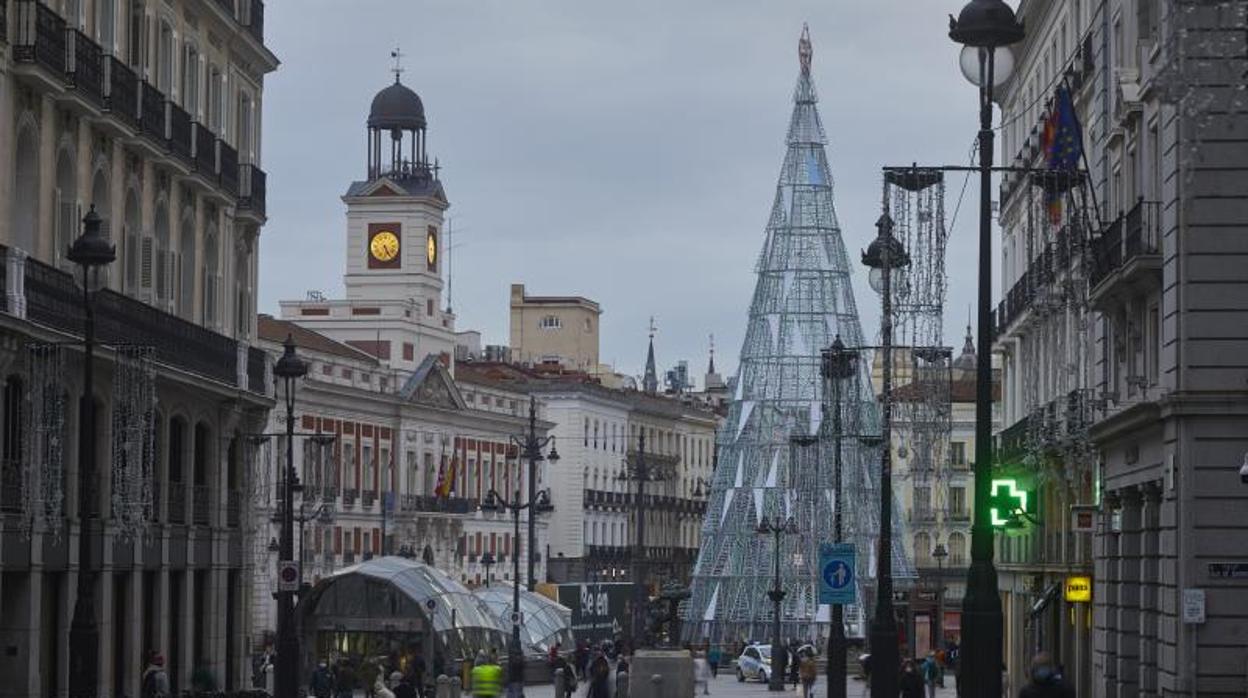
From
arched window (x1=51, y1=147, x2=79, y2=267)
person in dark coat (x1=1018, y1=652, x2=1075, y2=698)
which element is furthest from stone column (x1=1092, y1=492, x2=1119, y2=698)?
person in dark coat (x1=1018, y1=652, x2=1075, y2=698)

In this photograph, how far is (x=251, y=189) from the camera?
5888 cm

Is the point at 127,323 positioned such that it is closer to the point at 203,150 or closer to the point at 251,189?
the point at 203,150

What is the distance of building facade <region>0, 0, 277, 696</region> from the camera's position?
41531 millimetres

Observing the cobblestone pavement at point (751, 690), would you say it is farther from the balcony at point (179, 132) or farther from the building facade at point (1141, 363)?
the balcony at point (179, 132)

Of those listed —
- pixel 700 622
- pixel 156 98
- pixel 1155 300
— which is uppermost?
pixel 156 98

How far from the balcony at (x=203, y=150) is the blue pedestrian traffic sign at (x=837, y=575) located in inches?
566

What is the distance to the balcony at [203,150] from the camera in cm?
5338

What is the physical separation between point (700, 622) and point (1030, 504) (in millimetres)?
62940

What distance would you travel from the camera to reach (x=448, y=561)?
13262 centimetres

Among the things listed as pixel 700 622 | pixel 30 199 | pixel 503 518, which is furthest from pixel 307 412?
pixel 30 199

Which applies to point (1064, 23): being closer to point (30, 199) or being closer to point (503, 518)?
point (30, 199)

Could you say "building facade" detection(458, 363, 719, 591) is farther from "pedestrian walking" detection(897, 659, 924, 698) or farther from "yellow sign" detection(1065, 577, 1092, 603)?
"pedestrian walking" detection(897, 659, 924, 698)

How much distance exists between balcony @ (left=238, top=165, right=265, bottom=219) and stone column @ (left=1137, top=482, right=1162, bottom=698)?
73.8 ft

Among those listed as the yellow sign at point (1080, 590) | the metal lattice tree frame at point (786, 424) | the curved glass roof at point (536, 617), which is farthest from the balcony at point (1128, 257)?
the metal lattice tree frame at point (786, 424)
